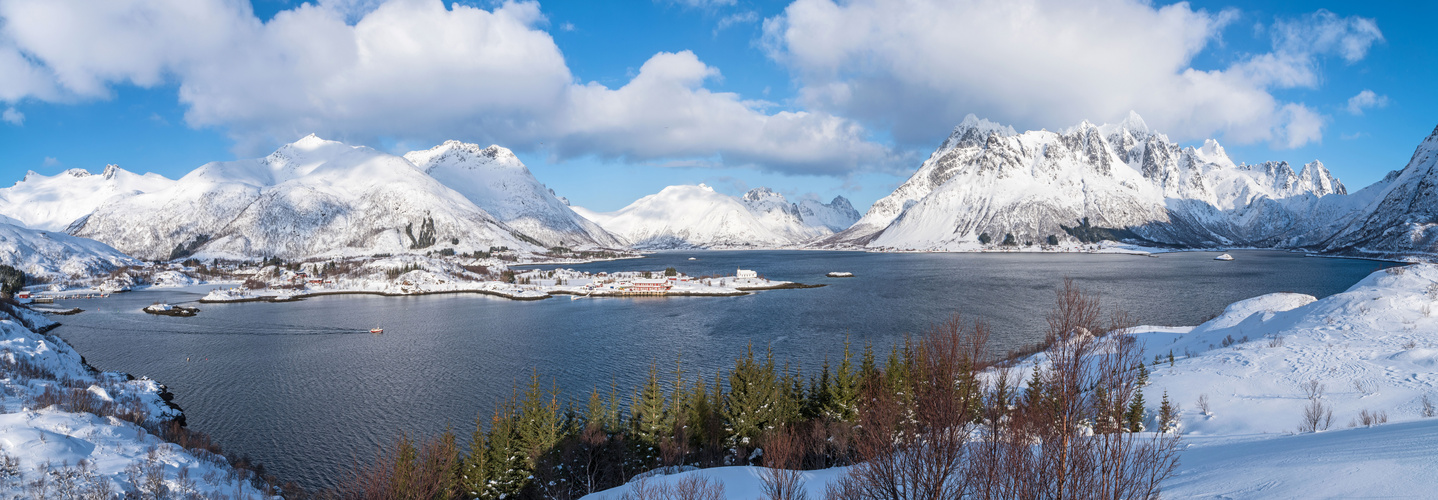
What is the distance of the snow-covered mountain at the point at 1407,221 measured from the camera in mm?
157500

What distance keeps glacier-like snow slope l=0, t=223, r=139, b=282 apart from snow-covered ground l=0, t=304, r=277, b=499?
130 meters

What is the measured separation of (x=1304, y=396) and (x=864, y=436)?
1919 centimetres

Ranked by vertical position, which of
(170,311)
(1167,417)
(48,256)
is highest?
(48,256)

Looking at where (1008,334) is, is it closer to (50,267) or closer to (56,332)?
(56,332)

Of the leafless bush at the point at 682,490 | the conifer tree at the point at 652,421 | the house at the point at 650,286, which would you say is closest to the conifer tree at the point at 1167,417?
the leafless bush at the point at 682,490

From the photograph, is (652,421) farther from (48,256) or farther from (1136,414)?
(48,256)

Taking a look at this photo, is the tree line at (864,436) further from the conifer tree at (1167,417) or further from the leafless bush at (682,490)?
the leafless bush at (682,490)

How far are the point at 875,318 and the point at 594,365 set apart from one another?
3484 cm

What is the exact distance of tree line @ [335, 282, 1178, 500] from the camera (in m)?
10.3

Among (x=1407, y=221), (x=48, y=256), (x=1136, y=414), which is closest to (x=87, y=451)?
(x=1136, y=414)

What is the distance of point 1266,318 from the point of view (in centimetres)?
3947

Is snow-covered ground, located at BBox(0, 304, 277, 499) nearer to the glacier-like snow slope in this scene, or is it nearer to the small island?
the small island

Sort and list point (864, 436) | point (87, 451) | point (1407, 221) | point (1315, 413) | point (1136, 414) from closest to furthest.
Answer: point (864, 436) → point (1315, 413) → point (1136, 414) → point (87, 451) → point (1407, 221)

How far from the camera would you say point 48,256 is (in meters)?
131
